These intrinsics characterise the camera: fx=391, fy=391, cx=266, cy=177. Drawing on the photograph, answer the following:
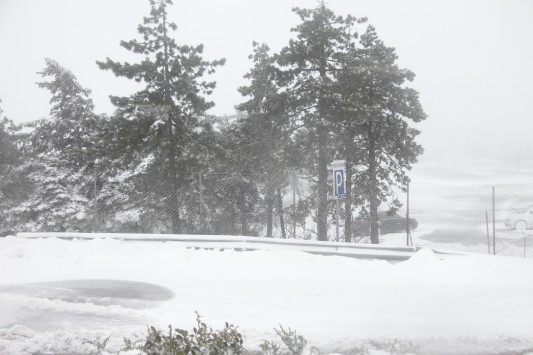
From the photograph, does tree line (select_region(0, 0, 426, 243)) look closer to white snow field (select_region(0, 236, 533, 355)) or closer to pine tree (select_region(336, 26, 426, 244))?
pine tree (select_region(336, 26, 426, 244))

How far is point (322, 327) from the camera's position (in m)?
4.95

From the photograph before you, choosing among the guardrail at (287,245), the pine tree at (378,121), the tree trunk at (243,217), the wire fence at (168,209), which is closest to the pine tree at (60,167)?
the wire fence at (168,209)

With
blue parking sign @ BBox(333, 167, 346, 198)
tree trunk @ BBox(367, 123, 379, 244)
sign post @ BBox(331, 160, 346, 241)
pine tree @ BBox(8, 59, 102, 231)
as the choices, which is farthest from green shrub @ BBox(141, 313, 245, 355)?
pine tree @ BBox(8, 59, 102, 231)

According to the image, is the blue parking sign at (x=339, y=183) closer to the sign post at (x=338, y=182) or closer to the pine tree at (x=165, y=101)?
the sign post at (x=338, y=182)

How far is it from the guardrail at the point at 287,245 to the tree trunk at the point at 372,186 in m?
5.75

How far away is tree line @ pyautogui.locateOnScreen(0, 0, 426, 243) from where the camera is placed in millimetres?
15484

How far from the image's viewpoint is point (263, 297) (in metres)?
6.25

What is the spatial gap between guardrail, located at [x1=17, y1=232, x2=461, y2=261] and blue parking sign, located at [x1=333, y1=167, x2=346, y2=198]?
1344 millimetres

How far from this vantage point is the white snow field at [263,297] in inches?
182

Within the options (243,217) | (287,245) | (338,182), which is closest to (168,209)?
(243,217)

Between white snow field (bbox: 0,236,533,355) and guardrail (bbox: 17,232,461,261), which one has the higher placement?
guardrail (bbox: 17,232,461,261)

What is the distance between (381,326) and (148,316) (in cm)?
316

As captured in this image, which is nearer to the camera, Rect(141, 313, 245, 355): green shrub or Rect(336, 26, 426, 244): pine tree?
Rect(141, 313, 245, 355): green shrub

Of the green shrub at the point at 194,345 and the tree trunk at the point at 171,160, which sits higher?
the tree trunk at the point at 171,160
